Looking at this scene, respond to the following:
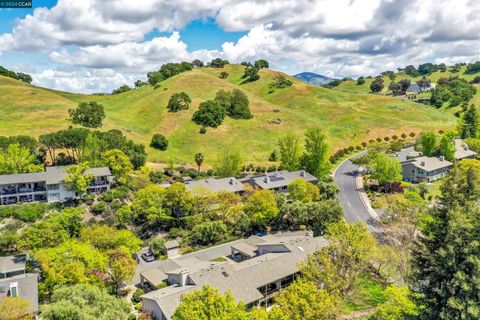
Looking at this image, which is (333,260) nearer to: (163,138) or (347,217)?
(347,217)

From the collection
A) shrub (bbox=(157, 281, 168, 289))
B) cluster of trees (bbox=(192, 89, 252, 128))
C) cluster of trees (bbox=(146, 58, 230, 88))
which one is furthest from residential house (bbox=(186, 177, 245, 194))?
cluster of trees (bbox=(146, 58, 230, 88))

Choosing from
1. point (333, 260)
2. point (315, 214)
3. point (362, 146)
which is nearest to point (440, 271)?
point (333, 260)

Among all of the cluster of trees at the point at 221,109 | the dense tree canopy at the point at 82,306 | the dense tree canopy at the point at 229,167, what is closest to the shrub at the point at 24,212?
the dense tree canopy at the point at 82,306

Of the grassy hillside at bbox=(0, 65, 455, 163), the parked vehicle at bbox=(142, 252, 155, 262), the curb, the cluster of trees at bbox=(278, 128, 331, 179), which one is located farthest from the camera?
the grassy hillside at bbox=(0, 65, 455, 163)

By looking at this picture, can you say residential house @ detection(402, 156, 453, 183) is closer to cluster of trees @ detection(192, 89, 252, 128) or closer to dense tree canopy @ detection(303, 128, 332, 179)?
dense tree canopy @ detection(303, 128, 332, 179)

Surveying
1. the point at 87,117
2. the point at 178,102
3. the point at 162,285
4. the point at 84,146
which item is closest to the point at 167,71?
the point at 178,102
